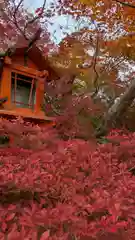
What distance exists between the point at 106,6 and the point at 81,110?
3.08m

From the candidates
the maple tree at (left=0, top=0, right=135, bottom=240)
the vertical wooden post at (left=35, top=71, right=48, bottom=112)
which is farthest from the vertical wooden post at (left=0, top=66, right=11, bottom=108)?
the maple tree at (left=0, top=0, right=135, bottom=240)

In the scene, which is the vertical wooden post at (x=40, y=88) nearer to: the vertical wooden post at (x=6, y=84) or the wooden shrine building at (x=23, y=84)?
the wooden shrine building at (x=23, y=84)

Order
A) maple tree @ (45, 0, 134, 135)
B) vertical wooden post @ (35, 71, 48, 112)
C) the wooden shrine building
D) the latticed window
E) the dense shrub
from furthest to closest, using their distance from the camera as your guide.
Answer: maple tree @ (45, 0, 134, 135), vertical wooden post @ (35, 71, 48, 112), the latticed window, the wooden shrine building, the dense shrub

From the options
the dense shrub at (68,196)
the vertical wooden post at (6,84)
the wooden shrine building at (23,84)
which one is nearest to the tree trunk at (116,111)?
the wooden shrine building at (23,84)

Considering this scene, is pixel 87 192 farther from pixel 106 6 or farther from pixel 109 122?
pixel 106 6

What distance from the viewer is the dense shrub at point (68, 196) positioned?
39.1 inches

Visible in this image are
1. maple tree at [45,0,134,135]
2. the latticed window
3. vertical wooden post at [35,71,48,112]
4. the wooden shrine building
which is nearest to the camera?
the wooden shrine building

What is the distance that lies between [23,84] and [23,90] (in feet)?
0.38

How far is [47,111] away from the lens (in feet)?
15.0

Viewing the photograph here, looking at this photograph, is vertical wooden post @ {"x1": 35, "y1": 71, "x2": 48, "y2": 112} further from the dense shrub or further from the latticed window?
the dense shrub

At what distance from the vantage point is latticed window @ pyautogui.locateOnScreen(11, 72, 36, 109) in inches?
155

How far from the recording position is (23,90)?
13.6 ft

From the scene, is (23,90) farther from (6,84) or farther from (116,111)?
(116,111)

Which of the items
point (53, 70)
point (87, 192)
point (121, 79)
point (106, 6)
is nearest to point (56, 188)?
point (87, 192)
